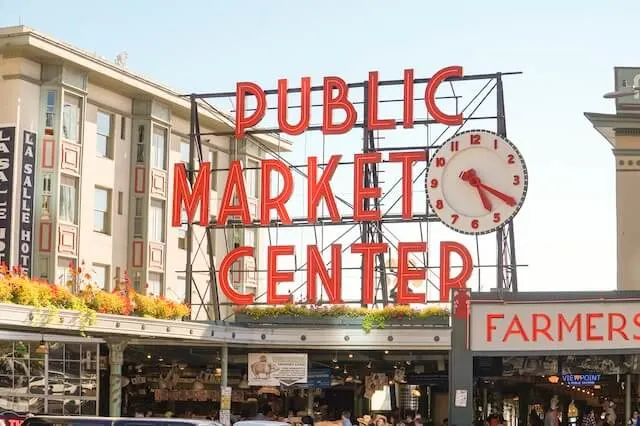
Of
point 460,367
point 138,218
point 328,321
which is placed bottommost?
point 460,367

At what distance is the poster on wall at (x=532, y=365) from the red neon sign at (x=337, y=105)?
Answer: 11.1 metres

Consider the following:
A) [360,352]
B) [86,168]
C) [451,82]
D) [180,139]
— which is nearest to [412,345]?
[360,352]

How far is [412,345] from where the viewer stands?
42844 millimetres

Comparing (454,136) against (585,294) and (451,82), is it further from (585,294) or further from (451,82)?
(585,294)

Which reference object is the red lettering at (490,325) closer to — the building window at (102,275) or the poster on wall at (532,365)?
the poster on wall at (532,365)

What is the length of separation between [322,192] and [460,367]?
617 inches

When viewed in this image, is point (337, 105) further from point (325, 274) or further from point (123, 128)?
point (123, 128)

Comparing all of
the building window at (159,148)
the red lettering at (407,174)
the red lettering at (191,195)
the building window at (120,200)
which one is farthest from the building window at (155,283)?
the red lettering at (407,174)

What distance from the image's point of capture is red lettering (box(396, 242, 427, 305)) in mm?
46312

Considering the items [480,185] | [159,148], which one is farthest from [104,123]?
[480,185]

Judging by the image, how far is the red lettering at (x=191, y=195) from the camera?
165 ft

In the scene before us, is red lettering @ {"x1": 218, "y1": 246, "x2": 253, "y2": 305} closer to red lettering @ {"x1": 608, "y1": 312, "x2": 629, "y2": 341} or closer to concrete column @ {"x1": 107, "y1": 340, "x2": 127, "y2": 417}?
concrete column @ {"x1": 107, "y1": 340, "x2": 127, "y2": 417}

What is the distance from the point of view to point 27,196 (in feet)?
161

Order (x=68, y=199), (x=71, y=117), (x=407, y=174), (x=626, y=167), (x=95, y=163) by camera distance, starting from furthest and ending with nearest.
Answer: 1. (x=95, y=163)
2. (x=68, y=199)
3. (x=71, y=117)
4. (x=407, y=174)
5. (x=626, y=167)
